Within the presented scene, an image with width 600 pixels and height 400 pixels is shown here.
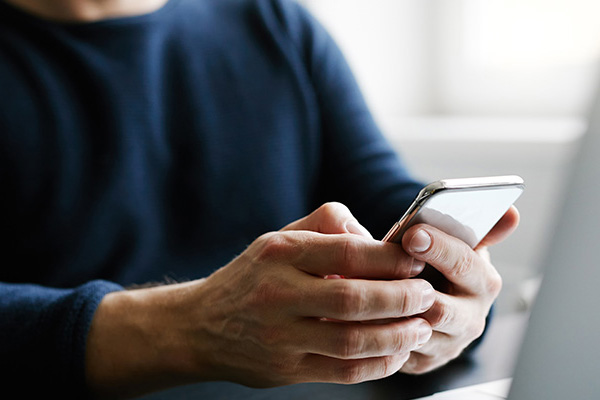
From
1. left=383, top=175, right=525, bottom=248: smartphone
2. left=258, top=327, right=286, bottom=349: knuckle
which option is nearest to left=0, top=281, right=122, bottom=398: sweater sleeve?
left=258, top=327, right=286, bottom=349: knuckle

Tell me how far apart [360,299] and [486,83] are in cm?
128

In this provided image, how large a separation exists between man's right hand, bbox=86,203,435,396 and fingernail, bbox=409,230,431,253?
0.02 meters

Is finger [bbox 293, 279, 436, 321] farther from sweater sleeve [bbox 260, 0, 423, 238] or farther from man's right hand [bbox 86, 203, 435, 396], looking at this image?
sweater sleeve [bbox 260, 0, 423, 238]

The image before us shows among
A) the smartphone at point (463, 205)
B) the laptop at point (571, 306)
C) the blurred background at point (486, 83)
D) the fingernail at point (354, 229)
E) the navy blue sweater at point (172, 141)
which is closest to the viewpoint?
the laptop at point (571, 306)

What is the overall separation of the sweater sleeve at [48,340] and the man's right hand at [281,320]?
13 millimetres

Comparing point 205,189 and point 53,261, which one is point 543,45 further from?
point 53,261

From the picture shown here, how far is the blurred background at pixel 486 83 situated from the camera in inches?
50.4

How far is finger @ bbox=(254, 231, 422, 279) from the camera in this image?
425 millimetres

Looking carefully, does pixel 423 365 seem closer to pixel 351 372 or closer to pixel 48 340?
pixel 351 372

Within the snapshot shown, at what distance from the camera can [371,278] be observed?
437 mm

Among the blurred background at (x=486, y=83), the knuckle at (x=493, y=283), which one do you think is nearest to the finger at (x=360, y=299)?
the knuckle at (x=493, y=283)

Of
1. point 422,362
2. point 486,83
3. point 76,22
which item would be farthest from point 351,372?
point 486,83

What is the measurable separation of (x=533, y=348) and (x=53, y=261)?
0.70 metres

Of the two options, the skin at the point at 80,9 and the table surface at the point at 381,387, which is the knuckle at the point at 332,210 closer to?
the table surface at the point at 381,387
